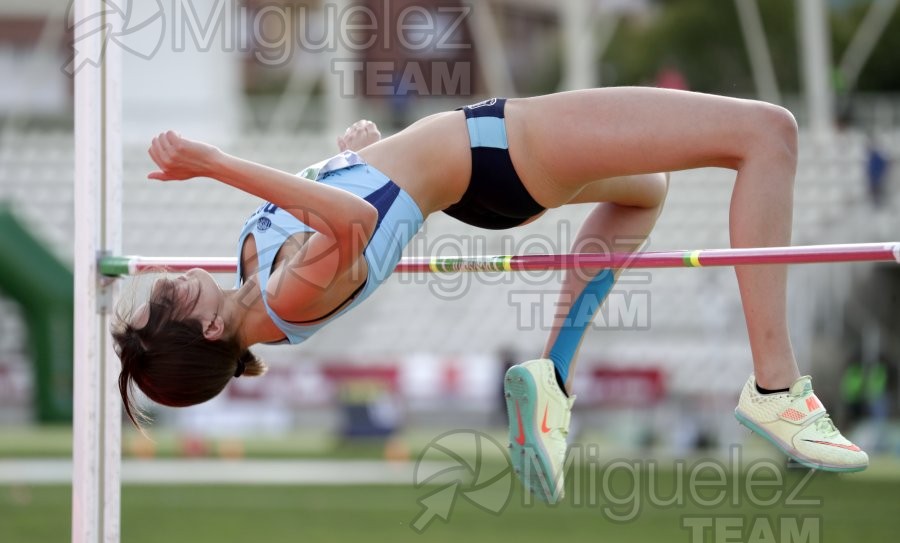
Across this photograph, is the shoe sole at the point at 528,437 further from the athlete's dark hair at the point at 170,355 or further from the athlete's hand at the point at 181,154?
the athlete's hand at the point at 181,154

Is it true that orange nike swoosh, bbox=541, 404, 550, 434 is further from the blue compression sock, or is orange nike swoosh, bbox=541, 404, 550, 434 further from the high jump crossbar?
the high jump crossbar

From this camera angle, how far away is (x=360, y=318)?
1383cm

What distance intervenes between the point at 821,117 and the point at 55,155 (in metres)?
9.09

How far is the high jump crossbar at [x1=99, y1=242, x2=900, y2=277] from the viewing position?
8.75 ft

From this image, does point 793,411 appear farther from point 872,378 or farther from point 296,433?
point 296,433

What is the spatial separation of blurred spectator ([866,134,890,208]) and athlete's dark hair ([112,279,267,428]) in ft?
33.9

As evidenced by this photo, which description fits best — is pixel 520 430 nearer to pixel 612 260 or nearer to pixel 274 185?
pixel 612 260

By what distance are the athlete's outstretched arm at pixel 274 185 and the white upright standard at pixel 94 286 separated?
2.46 feet

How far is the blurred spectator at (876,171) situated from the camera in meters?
12.1

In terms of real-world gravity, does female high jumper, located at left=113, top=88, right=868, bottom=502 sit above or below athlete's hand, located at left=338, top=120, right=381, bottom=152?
below

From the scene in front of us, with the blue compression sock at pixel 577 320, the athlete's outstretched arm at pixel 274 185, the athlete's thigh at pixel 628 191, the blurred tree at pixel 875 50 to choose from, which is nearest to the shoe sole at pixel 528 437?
the blue compression sock at pixel 577 320

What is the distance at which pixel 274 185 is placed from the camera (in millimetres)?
2570

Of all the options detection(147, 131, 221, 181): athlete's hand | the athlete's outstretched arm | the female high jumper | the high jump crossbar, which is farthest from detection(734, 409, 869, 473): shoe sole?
detection(147, 131, 221, 181): athlete's hand

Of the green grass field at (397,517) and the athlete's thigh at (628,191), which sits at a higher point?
the athlete's thigh at (628,191)
